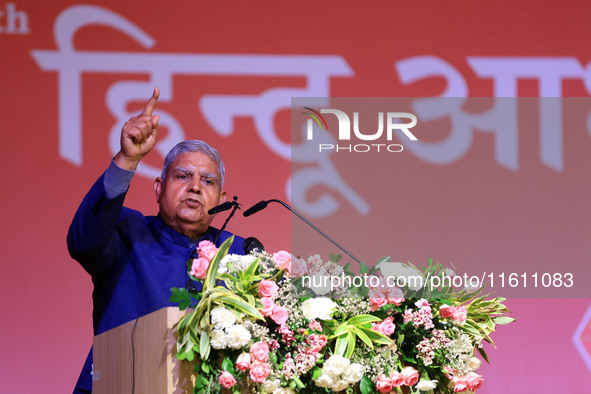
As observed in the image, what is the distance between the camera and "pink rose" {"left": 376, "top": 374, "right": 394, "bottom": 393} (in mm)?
2051

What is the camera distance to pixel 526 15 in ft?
14.6

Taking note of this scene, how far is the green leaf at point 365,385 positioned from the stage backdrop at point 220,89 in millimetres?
2073

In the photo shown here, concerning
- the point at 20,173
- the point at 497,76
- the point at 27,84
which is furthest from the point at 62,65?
the point at 497,76

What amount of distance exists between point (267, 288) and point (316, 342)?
0.18m

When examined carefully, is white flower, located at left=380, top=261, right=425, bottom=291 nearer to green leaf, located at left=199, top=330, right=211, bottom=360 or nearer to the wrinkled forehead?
green leaf, located at left=199, top=330, right=211, bottom=360

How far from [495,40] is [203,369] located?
3.09 metres

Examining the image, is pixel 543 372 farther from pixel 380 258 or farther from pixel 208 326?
pixel 208 326

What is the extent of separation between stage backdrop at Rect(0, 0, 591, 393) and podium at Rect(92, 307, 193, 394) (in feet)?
6.26

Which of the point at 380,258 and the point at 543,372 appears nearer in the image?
the point at 380,258

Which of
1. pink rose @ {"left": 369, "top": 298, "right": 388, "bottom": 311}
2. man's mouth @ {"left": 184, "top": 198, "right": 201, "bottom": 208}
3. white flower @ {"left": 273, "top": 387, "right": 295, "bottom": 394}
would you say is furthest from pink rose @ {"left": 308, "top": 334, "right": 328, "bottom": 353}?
man's mouth @ {"left": 184, "top": 198, "right": 201, "bottom": 208}

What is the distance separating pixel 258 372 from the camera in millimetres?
1879

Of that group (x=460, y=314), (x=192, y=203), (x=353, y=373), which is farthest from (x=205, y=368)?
(x=192, y=203)

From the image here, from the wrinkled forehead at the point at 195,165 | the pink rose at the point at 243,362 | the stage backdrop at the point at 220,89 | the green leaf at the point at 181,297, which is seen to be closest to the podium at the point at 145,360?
the green leaf at the point at 181,297

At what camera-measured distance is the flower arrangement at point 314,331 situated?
192cm
